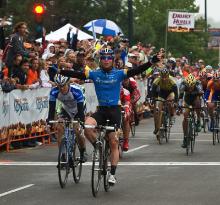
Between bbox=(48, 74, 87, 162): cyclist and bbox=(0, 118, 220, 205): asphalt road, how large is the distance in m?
0.73

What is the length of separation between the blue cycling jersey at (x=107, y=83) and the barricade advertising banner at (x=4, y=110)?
17.9 ft

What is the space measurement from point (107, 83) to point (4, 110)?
5.79 m

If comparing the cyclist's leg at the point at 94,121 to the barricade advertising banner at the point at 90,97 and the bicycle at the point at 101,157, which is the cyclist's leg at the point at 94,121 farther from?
the barricade advertising banner at the point at 90,97

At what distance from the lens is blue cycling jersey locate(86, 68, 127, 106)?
12.0 meters

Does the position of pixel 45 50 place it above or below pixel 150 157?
above

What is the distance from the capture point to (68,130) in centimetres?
1231

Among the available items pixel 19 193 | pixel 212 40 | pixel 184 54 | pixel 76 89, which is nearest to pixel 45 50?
pixel 76 89

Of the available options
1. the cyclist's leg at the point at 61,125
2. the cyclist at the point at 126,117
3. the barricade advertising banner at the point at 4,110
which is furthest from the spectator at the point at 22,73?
the cyclist's leg at the point at 61,125

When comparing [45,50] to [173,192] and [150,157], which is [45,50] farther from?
[173,192]

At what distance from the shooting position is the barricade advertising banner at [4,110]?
1708cm

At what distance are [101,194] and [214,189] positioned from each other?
5.54 ft

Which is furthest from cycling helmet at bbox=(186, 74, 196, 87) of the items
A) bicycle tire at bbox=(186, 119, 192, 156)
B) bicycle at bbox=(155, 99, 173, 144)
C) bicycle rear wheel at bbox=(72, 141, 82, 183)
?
bicycle rear wheel at bbox=(72, 141, 82, 183)

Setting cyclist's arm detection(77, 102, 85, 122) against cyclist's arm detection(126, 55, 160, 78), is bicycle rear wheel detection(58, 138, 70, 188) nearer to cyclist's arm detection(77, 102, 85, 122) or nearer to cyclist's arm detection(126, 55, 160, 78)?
cyclist's arm detection(77, 102, 85, 122)

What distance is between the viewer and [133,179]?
12727mm
